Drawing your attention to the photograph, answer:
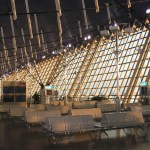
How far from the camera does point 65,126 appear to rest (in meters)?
13.1

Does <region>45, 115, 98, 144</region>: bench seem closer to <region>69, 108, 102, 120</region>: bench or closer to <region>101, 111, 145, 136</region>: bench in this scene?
<region>101, 111, 145, 136</region>: bench

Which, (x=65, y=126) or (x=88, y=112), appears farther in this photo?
(x=88, y=112)

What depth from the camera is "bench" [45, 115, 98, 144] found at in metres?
12.8

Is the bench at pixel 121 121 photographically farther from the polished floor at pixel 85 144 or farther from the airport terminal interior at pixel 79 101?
the polished floor at pixel 85 144

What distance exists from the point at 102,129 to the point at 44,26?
65.3 ft

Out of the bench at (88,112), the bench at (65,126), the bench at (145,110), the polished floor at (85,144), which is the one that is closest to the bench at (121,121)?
→ the bench at (65,126)

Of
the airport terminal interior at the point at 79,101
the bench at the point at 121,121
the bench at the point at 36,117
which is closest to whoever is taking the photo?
the airport terminal interior at the point at 79,101

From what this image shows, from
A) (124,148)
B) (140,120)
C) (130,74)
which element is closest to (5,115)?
(140,120)

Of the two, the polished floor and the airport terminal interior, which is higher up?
the airport terminal interior

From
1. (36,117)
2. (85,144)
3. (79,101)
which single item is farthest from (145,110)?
(79,101)

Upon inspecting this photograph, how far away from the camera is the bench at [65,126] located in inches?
504

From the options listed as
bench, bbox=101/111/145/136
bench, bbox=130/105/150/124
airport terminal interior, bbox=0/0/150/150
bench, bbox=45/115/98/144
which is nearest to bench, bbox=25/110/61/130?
airport terminal interior, bbox=0/0/150/150

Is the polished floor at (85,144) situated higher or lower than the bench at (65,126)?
lower

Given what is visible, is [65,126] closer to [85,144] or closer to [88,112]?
[85,144]
